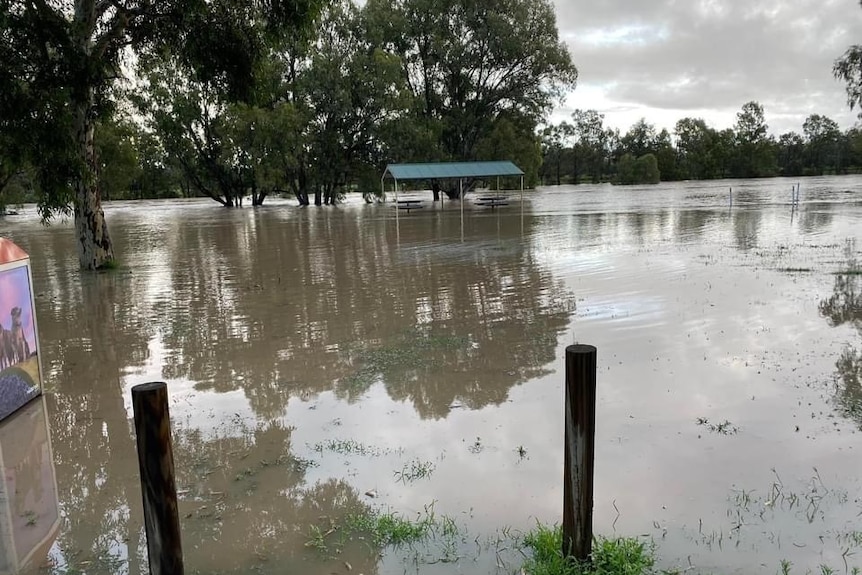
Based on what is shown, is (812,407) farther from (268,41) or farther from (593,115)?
(593,115)

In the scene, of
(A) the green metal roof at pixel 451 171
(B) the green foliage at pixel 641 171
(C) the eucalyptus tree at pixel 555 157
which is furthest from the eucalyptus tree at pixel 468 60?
(C) the eucalyptus tree at pixel 555 157

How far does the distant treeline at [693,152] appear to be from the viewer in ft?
349

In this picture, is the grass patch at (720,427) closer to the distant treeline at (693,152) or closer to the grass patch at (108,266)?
the grass patch at (108,266)

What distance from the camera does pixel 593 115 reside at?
416 ft

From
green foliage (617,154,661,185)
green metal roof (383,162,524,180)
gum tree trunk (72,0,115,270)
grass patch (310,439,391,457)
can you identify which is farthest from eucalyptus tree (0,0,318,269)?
green foliage (617,154,661,185)

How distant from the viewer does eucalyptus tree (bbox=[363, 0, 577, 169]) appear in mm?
42781

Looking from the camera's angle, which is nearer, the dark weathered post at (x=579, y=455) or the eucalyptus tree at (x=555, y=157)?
the dark weathered post at (x=579, y=455)

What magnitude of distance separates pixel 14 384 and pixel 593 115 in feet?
432

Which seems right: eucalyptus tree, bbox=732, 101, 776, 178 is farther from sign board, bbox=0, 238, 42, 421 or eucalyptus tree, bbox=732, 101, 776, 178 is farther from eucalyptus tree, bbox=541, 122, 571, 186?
sign board, bbox=0, 238, 42, 421

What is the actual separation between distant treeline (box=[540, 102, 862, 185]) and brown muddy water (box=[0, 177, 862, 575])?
95101mm

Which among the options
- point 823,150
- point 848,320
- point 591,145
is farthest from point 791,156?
point 848,320

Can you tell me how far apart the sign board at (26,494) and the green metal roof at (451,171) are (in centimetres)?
2344

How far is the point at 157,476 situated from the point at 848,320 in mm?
8580

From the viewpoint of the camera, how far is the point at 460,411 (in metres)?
5.54
